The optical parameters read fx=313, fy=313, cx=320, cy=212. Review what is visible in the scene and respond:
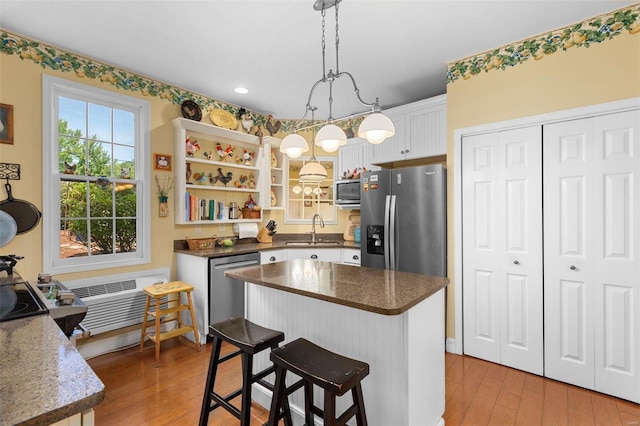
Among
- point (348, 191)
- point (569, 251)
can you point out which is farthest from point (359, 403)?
point (348, 191)

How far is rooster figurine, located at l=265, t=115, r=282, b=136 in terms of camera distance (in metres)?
4.50

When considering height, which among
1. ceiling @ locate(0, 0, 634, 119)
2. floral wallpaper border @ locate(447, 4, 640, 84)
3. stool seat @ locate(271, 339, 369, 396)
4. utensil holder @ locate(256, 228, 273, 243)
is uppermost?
ceiling @ locate(0, 0, 634, 119)

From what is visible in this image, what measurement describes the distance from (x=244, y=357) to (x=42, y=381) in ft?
3.18

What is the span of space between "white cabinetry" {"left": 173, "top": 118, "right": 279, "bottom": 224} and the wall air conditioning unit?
755 mm

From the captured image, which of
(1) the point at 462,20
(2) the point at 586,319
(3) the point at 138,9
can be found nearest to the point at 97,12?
(3) the point at 138,9

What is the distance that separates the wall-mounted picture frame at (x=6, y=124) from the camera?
247 cm

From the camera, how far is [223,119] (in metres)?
3.92

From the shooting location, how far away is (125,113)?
3.21m

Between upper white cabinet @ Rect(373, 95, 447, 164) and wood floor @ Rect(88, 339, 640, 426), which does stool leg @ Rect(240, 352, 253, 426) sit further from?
upper white cabinet @ Rect(373, 95, 447, 164)

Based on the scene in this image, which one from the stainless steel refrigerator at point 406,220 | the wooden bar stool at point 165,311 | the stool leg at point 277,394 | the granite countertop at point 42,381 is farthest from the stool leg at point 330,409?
the wooden bar stool at point 165,311

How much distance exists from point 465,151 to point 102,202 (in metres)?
3.55

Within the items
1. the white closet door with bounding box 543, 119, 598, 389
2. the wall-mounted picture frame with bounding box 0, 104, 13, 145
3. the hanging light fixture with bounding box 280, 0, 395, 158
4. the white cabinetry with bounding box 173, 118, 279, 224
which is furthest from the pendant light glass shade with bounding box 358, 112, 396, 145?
the wall-mounted picture frame with bounding box 0, 104, 13, 145

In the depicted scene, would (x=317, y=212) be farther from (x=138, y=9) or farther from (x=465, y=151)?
(x=138, y=9)

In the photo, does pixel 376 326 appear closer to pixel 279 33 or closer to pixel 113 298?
pixel 279 33
